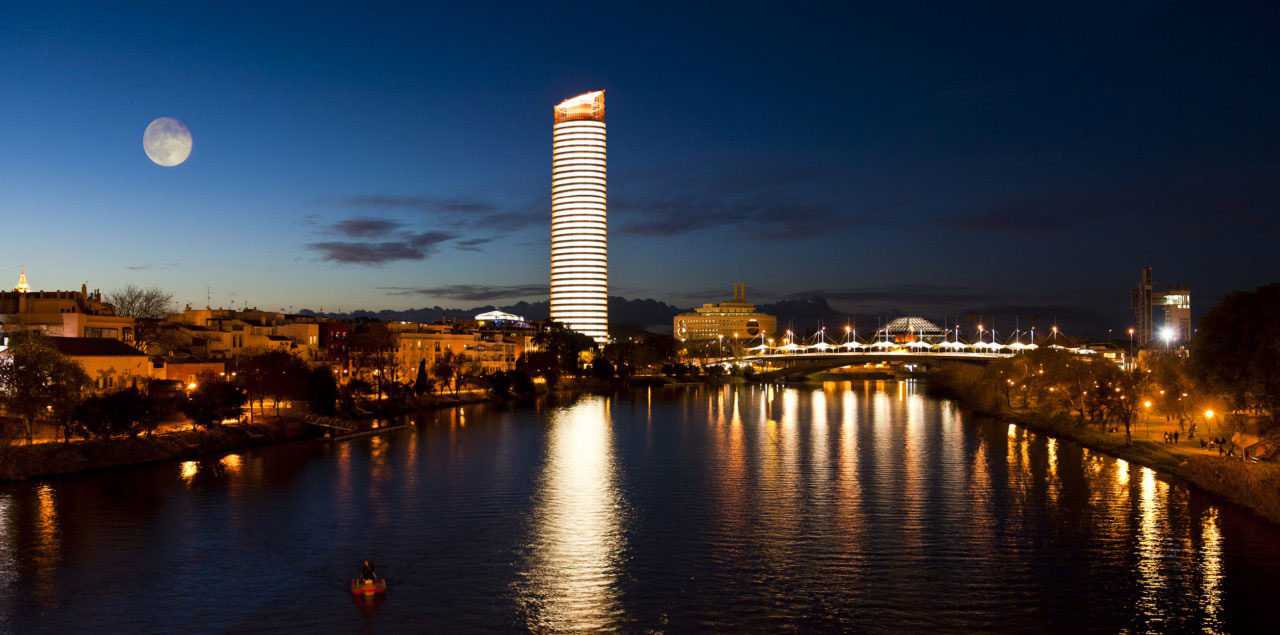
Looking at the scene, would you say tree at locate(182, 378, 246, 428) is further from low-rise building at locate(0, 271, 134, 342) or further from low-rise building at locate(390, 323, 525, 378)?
low-rise building at locate(390, 323, 525, 378)

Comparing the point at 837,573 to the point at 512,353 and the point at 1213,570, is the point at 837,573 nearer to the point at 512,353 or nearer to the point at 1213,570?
the point at 1213,570

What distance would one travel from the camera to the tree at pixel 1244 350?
1048 inches

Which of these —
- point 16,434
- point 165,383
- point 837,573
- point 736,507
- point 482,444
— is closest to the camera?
point 837,573

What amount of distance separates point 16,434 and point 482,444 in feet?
52.0

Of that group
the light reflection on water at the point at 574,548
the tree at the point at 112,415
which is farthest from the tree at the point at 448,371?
the tree at the point at 112,415

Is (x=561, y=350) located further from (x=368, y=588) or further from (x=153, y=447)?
(x=368, y=588)

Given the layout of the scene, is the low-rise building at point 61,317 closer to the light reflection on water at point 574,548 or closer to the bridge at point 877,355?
the light reflection on water at point 574,548

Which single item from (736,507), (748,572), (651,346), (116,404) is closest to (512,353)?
(651,346)

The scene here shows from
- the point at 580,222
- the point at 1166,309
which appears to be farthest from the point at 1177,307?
the point at 580,222

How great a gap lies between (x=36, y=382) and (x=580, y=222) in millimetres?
102893

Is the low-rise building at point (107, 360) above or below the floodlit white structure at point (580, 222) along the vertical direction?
below

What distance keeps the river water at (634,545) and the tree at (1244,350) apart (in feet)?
10.3

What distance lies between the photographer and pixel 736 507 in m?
26.0

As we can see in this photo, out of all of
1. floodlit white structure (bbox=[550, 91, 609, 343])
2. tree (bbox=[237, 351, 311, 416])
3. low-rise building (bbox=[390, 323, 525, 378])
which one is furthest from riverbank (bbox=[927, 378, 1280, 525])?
A: floodlit white structure (bbox=[550, 91, 609, 343])
